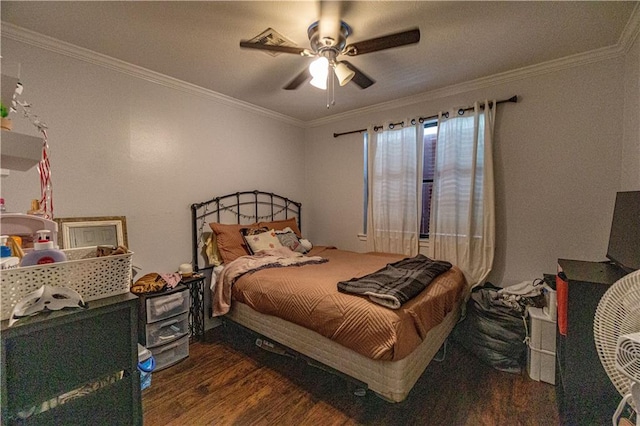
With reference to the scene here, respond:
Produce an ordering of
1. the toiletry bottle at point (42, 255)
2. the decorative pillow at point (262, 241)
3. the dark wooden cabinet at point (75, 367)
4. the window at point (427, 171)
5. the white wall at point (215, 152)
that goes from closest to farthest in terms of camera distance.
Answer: the dark wooden cabinet at point (75, 367), the toiletry bottle at point (42, 255), the white wall at point (215, 152), the decorative pillow at point (262, 241), the window at point (427, 171)

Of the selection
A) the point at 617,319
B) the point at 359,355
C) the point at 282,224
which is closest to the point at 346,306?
the point at 359,355

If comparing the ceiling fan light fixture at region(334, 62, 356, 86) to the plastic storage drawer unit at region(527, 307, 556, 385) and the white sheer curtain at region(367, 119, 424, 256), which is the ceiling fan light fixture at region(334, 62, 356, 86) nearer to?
the white sheer curtain at region(367, 119, 424, 256)

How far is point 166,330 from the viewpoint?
224 cm

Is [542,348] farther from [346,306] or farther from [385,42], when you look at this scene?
[385,42]

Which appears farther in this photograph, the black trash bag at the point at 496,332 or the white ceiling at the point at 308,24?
the black trash bag at the point at 496,332

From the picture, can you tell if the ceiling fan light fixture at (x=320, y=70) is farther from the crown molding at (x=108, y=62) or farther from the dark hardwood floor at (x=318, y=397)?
the dark hardwood floor at (x=318, y=397)

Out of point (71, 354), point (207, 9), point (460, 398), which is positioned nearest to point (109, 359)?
point (71, 354)

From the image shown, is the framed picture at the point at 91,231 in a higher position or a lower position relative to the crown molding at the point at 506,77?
lower

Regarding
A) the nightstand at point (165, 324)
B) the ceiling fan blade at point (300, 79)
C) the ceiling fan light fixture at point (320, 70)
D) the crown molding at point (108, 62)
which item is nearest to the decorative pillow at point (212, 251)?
the nightstand at point (165, 324)

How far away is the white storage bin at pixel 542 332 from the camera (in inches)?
77.1

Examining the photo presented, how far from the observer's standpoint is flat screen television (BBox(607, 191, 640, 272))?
4.90ft

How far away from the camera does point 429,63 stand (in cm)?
232

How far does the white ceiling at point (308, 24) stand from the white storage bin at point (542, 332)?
2.03m

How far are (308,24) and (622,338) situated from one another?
84.0 inches
